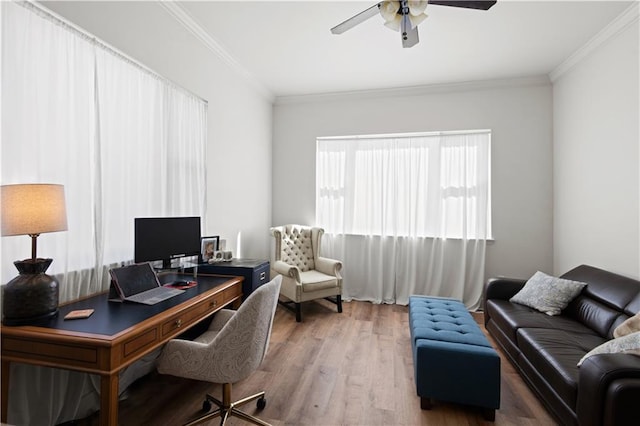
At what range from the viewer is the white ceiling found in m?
2.52

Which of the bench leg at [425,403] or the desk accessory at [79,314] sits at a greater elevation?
the desk accessory at [79,314]

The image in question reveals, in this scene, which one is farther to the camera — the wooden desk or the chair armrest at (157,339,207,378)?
the chair armrest at (157,339,207,378)

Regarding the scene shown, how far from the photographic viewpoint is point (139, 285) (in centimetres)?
196

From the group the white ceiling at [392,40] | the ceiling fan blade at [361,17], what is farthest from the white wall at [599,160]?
the ceiling fan blade at [361,17]

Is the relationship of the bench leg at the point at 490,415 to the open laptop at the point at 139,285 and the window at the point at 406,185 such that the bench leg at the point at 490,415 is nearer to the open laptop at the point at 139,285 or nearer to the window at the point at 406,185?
the open laptop at the point at 139,285

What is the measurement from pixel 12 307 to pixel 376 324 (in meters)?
3.07

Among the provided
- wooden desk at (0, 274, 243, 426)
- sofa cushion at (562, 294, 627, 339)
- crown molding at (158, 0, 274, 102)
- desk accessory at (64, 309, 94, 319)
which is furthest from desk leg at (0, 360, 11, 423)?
sofa cushion at (562, 294, 627, 339)

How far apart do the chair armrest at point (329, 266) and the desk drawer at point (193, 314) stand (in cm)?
185

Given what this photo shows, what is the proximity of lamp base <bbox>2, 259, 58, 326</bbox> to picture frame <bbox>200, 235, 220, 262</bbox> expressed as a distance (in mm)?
1312

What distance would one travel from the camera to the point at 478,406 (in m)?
1.96

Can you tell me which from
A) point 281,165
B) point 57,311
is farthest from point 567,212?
point 57,311

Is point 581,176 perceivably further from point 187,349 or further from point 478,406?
point 187,349

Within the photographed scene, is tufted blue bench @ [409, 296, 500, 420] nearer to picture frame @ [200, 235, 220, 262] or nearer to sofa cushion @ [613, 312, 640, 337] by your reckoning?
sofa cushion @ [613, 312, 640, 337]

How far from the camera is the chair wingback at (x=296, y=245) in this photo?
13.0 ft
